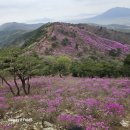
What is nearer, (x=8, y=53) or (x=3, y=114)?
(x=3, y=114)

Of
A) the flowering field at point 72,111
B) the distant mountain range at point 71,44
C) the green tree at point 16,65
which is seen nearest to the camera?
the flowering field at point 72,111

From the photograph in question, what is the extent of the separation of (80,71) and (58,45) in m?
66.3

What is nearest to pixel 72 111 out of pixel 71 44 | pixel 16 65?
pixel 16 65

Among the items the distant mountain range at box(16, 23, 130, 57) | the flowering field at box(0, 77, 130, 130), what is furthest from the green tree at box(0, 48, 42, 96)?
the distant mountain range at box(16, 23, 130, 57)

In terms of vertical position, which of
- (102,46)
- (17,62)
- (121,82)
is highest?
(17,62)

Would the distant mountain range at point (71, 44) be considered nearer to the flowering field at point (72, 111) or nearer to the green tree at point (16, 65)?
the green tree at point (16, 65)

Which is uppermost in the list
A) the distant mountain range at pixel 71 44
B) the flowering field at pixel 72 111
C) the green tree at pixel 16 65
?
the green tree at pixel 16 65

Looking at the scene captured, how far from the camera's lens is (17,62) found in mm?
26484

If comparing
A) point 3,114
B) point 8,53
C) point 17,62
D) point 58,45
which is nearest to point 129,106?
point 3,114

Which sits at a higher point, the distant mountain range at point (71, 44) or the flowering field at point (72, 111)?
the flowering field at point (72, 111)

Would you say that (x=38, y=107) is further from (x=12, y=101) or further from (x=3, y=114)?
(x=12, y=101)

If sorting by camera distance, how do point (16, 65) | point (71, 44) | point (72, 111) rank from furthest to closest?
point (71, 44) → point (16, 65) → point (72, 111)

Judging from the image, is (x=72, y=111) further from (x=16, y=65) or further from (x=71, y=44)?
(x=71, y=44)

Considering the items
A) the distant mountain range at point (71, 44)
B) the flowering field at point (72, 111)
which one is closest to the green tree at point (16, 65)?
the flowering field at point (72, 111)
